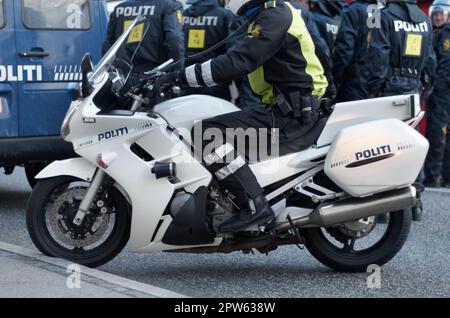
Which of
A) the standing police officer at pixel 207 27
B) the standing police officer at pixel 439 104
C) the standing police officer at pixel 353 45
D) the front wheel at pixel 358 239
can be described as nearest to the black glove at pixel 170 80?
the front wheel at pixel 358 239

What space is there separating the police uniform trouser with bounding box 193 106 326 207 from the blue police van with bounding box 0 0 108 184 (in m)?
2.86

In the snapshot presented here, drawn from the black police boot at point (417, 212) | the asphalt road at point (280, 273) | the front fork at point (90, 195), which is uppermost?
the front fork at point (90, 195)

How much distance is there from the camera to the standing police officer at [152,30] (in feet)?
25.9

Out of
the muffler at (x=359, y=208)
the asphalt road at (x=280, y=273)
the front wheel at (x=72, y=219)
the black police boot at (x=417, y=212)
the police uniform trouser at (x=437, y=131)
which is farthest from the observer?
the police uniform trouser at (x=437, y=131)

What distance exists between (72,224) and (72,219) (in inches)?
1.2

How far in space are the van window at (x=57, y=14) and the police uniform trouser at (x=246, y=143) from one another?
3.01m

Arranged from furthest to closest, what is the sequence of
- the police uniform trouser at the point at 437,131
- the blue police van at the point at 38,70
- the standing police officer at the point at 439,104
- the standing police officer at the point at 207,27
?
1. the police uniform trouser at the point at 437,131
2. the standing police officer at the point at 439,104
3. the standing police officer at the point at 207,27
4. the blue police van at the point at 38,70

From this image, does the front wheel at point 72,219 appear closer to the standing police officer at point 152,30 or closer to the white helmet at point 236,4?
the white helmet at point 236,4

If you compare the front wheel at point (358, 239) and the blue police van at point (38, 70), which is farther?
the blue police van at point (38, 70)

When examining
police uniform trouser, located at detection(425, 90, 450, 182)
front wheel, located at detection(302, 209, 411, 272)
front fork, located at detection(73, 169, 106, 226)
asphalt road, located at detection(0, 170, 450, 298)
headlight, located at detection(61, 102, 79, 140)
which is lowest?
police uniform trouser, located at detection(425, 90, 450, 182)

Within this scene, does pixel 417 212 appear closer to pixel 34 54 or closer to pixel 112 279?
pixel 34 54

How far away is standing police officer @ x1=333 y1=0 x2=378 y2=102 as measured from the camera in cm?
823

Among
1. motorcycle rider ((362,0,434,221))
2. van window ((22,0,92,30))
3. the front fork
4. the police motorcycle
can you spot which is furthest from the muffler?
van window ((22,0,92,30))

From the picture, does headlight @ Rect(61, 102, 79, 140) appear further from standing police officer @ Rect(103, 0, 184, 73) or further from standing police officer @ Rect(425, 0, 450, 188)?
standing police officer @ Rect(425, 0, 450, 188)
